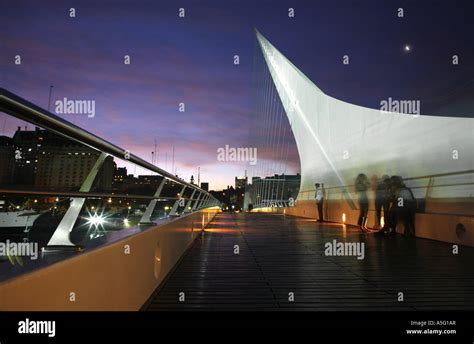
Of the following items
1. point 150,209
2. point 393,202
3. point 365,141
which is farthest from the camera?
point 365,141

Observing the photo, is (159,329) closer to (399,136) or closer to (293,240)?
(293,240)

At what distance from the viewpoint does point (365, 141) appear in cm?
1412

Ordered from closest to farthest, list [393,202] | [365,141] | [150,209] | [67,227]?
[67,227]
[150,209]
[393,202]
[365,141]

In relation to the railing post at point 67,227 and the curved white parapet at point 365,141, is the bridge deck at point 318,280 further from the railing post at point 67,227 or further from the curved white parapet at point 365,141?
the curved white parapet at point 365,141

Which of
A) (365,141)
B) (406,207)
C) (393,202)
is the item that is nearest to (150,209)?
(393,202)

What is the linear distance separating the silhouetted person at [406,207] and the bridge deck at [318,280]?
2.15 metres

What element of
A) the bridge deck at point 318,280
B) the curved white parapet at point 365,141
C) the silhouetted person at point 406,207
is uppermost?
the curved white parapet at point 365,141

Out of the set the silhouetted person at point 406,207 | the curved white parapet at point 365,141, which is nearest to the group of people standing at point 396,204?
the silhouetted person at point 406,207

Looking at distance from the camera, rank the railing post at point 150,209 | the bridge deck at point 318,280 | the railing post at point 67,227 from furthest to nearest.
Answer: the railing post at point 150,209 < the bridge deck at point 318,280 < the railing post at point 67,227

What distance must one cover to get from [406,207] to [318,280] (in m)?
5.56

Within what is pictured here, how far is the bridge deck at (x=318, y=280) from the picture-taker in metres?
3.07

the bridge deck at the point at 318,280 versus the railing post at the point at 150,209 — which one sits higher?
the railing post at the point at 150,209

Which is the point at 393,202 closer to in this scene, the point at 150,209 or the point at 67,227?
the point at 150,209

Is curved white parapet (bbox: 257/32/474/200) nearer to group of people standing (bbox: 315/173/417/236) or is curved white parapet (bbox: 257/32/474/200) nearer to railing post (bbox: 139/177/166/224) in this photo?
group of people standing (bbox: 315/173/417/236)
